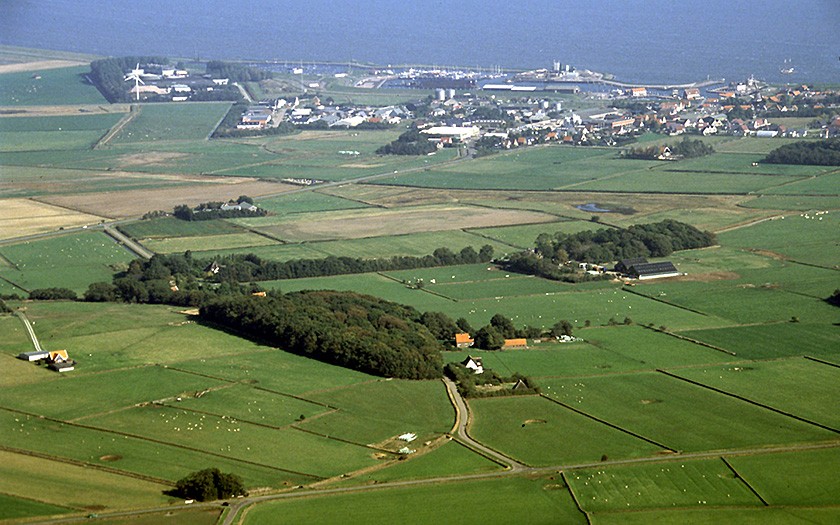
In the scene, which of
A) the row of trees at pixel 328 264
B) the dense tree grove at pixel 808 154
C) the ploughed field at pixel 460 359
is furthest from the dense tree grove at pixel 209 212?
the dense tree grove at pixel 808 154

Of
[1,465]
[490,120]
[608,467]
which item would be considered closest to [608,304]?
[608,467]

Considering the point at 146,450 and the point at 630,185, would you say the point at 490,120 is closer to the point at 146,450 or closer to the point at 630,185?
the point at 630,185

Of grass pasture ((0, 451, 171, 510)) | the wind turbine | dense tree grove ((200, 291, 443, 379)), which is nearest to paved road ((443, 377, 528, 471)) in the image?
dense tree grove ((200, 291, 443, 379))

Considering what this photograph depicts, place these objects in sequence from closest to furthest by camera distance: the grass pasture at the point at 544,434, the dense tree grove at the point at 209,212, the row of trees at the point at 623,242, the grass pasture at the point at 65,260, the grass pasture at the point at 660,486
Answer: the grass pasture at the point at 660,486 → the grass pasture at the point at 544,434 → the grass pasture at the point at 65,260 → the row of trees at the point at 623,242 → the dense tree grove at the point at 209,212

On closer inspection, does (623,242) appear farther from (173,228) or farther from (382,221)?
(173,228)

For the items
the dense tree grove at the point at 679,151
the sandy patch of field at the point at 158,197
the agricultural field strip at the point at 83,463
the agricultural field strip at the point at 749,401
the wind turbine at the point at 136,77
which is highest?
the wind turbine at the point at 136,77

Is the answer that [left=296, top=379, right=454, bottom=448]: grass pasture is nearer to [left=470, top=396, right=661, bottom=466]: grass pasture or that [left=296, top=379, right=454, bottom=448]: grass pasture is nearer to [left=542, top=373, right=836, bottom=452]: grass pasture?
[left=470, top=396, right=661, bottom=466]: grass pasture

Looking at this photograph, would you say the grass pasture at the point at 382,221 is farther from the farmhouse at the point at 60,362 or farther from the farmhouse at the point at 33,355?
the farmhouse at the point at 60,362
